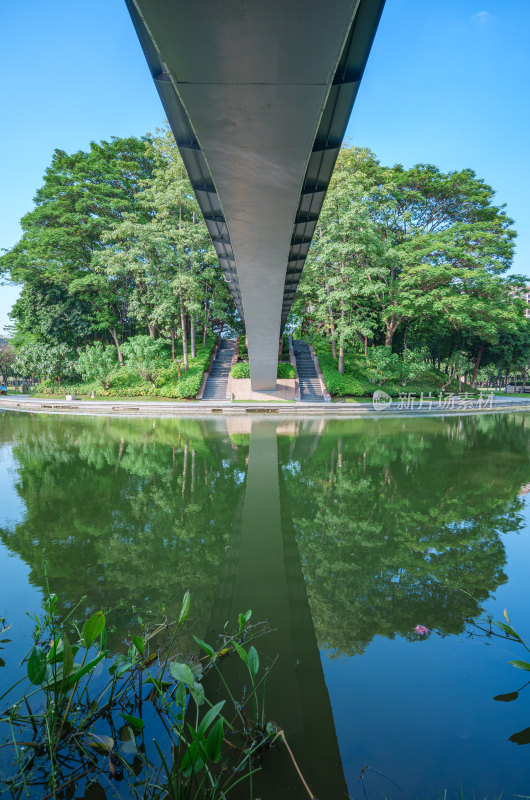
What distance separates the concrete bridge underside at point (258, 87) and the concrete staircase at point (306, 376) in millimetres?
12698

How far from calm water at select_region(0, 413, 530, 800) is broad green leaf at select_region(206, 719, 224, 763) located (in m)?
0.40

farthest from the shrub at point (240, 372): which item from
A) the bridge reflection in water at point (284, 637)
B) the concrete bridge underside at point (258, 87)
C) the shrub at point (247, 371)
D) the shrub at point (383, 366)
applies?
the bridge reflection in water at point (284, 637)

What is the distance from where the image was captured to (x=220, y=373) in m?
21.0

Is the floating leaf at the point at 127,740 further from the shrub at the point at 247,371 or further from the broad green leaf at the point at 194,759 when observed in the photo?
the shrub at the point at 247,371

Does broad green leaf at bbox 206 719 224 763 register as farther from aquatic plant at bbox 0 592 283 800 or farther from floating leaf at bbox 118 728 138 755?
floating leaf at bbox 118 728 138 755

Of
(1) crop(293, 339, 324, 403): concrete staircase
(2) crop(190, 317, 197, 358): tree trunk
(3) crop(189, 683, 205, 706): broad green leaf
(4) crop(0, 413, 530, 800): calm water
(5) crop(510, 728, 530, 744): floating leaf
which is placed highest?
(2) crop(190, 317, 197, 358): tree trunk

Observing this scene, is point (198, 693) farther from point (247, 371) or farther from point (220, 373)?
point (220, 373)

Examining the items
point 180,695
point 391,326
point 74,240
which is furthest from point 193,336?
point 180,695

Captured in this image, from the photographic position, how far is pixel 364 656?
6.72ft

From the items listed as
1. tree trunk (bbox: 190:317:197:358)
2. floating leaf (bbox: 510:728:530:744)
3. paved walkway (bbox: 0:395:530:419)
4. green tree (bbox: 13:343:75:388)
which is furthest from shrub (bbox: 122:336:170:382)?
floating leaf (bbox: 510:728:530:744)

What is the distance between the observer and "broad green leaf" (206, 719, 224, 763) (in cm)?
111

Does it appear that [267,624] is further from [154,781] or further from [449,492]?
[449,492]

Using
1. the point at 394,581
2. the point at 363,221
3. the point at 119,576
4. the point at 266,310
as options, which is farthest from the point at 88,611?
the point at 363,221

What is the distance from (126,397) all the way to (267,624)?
17.9 meters
